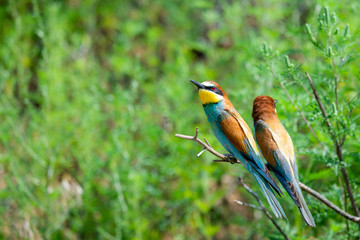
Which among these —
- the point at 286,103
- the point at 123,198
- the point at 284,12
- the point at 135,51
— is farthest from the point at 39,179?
the point at 135,51

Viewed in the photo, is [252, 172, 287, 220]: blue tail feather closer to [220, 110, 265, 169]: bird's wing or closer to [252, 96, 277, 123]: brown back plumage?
[220, 110, 265, 169]: bird's wing

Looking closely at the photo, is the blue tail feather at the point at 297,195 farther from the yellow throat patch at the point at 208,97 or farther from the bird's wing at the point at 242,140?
the yellow throat patch at the point at 208,97

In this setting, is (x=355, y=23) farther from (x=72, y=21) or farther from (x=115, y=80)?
(x=72, y=21)

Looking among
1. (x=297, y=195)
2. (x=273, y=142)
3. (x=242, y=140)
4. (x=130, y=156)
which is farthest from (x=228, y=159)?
(x=130, y=156)

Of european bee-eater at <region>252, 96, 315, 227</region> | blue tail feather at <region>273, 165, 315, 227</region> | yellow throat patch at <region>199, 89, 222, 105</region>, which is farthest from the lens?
yellow throat patch at <region>199, 89, 222, 105</region>

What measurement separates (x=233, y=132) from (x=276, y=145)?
7.6 inches

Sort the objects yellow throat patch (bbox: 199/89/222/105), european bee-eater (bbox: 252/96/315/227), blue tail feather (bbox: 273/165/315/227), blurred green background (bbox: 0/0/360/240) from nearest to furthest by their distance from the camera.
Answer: blue tail feather (bbox: 273/165/315/227) < european bee-eater (bbox: 252/96/315/227) < yellow throat patch (bbox: 199/89/222/105) < blurred green background (bbox: 0/0/360/240)

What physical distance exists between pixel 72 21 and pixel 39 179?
2.55m

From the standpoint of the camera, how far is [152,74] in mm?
4516

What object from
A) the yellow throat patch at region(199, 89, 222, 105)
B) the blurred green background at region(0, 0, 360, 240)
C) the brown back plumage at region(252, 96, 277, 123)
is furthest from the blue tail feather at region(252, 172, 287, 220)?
the blurred green background at region(0, 0, 360, 240)

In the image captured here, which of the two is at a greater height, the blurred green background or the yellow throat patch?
the yellow throat patch

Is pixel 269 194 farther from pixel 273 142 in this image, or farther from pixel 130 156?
pixel 130 156

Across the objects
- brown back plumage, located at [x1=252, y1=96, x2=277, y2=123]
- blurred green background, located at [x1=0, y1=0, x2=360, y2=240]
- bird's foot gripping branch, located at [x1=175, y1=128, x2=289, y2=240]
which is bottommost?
blurred green background, located at [x1=0, y1=0, x2=360, y2=240]

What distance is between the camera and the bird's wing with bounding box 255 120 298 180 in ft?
5.07
